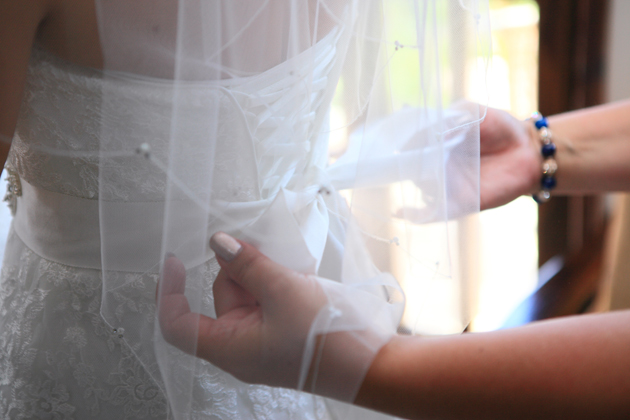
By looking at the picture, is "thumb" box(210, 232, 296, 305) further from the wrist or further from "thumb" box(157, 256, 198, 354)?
the wrist

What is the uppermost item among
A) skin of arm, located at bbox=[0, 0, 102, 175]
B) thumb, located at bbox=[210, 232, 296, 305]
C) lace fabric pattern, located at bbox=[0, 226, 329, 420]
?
skin of arm, located at bbox=[0, 0, 102, 175]

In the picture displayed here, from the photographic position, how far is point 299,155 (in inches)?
20.3

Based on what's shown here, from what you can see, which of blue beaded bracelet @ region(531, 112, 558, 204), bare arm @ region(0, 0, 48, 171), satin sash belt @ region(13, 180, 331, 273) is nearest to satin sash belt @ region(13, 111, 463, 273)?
satin sash belt @ region(13, 180, 331, 273)

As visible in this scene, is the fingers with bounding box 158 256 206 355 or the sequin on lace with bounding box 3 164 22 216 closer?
the fingers with bounding box 158 256 206 355

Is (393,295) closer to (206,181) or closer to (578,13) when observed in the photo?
(206,181)

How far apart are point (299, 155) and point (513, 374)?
303mm

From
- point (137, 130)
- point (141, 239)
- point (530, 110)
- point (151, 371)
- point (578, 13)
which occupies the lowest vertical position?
point (151, 371)

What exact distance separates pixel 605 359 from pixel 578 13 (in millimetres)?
2507

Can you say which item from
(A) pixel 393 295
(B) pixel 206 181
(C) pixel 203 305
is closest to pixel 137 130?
(B) pixel 206 181

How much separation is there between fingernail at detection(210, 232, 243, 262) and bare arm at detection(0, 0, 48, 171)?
211 mm

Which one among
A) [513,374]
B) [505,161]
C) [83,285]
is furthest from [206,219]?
[505,161]

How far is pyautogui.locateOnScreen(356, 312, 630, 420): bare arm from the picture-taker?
1.36ft

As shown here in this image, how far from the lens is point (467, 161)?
1.82 ft

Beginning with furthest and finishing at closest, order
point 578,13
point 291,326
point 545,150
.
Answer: point 578,13
point 545,150
point 291,326
